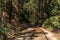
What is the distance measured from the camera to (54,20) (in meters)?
23.9

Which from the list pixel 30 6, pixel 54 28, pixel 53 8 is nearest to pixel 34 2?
pixel 30 6

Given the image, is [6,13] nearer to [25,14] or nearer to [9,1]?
[9,1]

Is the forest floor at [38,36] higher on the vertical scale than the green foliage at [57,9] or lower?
lower

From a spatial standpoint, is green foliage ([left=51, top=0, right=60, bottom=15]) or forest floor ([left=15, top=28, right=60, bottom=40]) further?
green foliage ([left=51, top=0, right=60, bottom=15])

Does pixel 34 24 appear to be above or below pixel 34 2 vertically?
below

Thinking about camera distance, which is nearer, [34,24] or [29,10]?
[34,24]

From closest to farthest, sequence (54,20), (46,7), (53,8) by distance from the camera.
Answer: (54,20)
(53,8)
(46,7)

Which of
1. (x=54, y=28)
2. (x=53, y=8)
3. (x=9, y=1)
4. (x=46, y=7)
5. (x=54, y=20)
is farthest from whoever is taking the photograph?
(x=46, y=7)

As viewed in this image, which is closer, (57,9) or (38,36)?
(38,36)

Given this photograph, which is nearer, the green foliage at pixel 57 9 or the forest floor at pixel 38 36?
the forest floor at pixel 38 36

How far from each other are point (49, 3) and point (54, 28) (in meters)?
11.1

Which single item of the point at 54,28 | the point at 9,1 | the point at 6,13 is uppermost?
the point at 9,1

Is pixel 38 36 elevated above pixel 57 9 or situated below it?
below

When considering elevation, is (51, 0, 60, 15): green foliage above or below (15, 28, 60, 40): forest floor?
above
